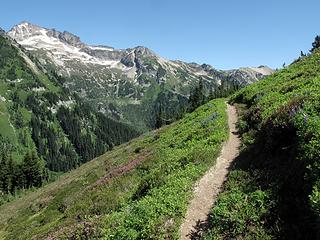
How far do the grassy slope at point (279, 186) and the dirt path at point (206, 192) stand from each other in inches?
31.2

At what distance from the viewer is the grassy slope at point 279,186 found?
1384 centimetres

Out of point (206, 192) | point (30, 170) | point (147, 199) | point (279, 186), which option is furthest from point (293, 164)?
point (30, 170)

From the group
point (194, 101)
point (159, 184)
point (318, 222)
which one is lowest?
point (318, 222)

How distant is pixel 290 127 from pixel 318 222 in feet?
22.5

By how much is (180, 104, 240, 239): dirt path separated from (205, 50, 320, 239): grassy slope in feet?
2.60

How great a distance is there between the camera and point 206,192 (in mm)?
18750

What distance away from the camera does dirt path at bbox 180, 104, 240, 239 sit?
16.0 metres

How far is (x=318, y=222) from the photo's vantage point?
1252cm

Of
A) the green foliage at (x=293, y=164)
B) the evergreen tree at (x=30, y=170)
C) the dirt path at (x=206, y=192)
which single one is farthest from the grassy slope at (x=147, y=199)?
the evergreen tree at (x=30, y=170)

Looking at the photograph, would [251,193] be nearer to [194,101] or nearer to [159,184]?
[159,184]

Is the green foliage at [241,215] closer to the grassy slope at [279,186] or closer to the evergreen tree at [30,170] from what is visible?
the grassy slope at [279,186]

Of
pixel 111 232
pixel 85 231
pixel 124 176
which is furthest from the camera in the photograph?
pixel 124 176

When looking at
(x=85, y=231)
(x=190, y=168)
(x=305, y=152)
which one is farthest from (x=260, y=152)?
(x=85, y=231)

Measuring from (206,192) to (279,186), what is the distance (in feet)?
13.2
